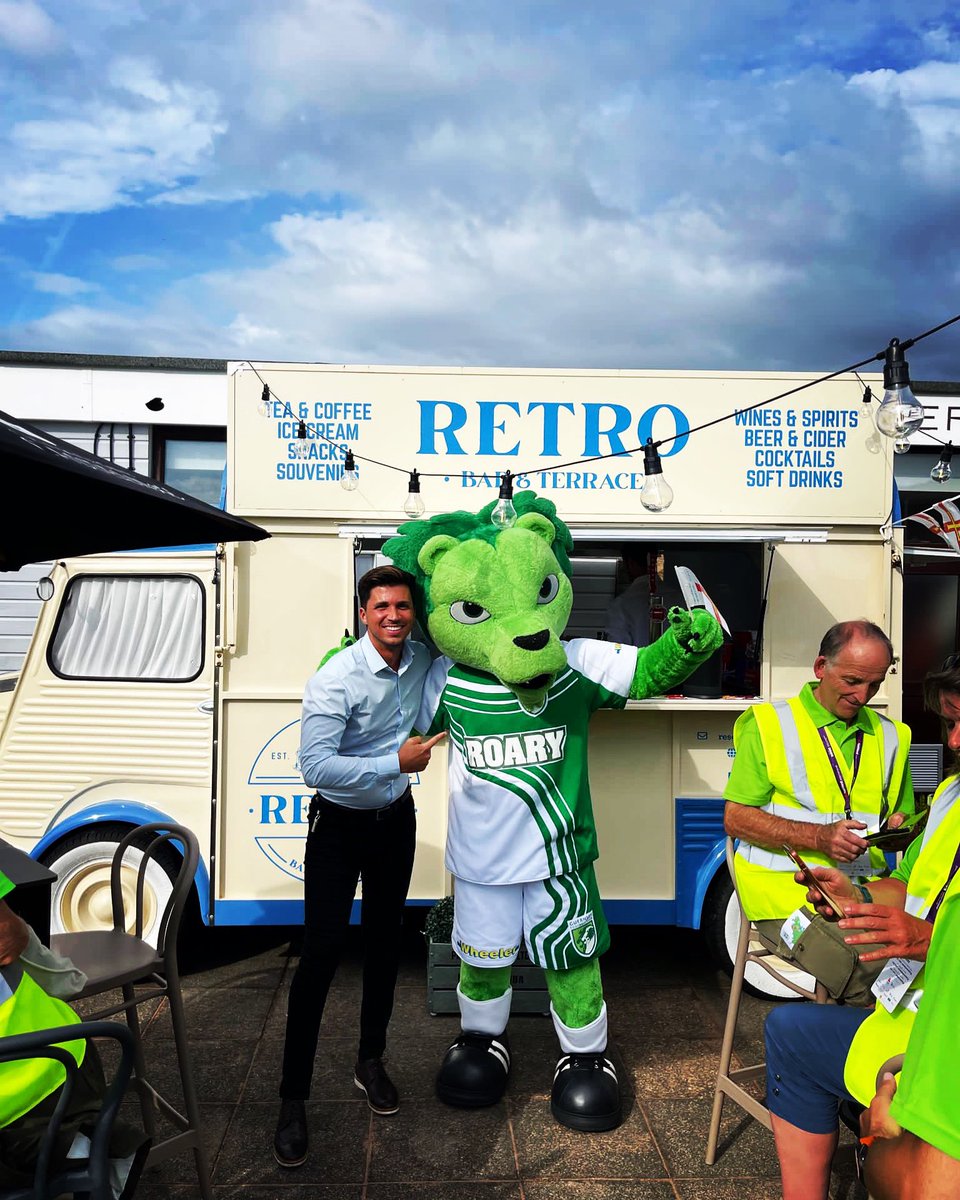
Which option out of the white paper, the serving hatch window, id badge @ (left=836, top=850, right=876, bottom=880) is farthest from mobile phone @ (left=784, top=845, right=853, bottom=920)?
the serving hatch window

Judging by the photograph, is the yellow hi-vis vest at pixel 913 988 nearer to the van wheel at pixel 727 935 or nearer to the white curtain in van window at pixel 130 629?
the van wheel at pixel 727 935

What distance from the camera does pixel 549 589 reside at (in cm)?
345

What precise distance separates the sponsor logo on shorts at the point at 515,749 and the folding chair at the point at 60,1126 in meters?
1.70

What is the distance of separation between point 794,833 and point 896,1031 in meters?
0.79

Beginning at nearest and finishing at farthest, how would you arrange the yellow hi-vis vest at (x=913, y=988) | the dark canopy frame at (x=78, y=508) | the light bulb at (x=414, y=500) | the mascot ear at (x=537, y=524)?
the yellow hi-vis vest at (x=913, y=988) < the dark canopy frame at (x=78, y=508) < the mascot ear at (x=537, y=524) < the light bulb at (x=414, y=500)

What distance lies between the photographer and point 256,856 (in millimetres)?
4352

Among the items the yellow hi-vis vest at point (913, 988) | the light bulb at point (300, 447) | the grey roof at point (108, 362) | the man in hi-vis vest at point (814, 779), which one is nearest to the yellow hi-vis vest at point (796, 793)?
the man in hi-vis vest at point (814, 779)

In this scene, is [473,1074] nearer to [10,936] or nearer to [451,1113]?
[451,1113]

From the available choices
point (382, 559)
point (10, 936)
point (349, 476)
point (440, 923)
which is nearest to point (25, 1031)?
point (10, 936)

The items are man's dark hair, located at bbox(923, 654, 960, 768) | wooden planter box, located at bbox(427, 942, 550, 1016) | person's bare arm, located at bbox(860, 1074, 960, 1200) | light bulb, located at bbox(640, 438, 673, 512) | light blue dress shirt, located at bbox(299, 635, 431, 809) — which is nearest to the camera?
person's bare arm, located at bbox(860, 1074, 960, 1200)

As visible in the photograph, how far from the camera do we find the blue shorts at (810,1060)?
2289 millimetres

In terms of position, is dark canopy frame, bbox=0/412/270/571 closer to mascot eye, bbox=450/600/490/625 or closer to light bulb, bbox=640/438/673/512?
mascot eye, bbox=450/600/490/625

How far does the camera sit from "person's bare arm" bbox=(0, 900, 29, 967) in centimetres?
192

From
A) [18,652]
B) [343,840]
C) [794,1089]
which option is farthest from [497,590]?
[18,652]
